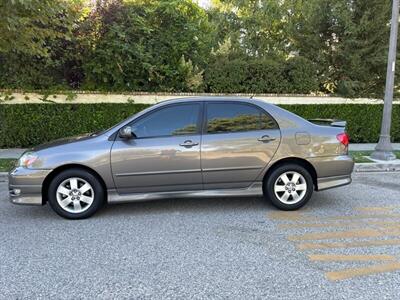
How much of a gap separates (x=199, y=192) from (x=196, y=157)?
19.7 inches

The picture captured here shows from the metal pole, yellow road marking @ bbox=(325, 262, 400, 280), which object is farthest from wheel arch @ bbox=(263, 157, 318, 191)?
the metal pole

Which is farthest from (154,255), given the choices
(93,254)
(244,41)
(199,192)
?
(244,41)

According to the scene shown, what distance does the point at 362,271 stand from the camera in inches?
141

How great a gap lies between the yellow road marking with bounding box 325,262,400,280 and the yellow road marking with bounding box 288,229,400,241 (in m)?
0.78

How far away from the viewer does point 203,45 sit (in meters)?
11.9

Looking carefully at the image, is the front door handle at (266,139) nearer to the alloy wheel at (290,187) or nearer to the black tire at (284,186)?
the black tire at (284,186)

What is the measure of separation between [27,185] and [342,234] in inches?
158

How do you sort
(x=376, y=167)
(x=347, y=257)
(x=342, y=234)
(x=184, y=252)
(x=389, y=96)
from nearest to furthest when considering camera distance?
(x=347, y=257), (x=184, y=252), (x=342, y=234), (x=376, y=167), (x=389, y=96)

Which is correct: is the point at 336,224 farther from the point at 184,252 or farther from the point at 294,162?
the point at 184,252

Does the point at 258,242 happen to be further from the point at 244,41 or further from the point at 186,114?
the point at 244,41

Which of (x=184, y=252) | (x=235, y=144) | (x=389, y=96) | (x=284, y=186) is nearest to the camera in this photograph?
(x=184, y=252)

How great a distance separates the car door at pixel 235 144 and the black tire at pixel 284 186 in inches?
8.1

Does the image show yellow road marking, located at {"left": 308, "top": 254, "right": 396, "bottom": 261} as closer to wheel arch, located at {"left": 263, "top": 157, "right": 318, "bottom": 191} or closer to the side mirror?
wheel arch, located at {"left": 263, "top": 157, "right": 318, "bottom": 191}

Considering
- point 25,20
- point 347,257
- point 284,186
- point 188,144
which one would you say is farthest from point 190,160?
point 25,20
